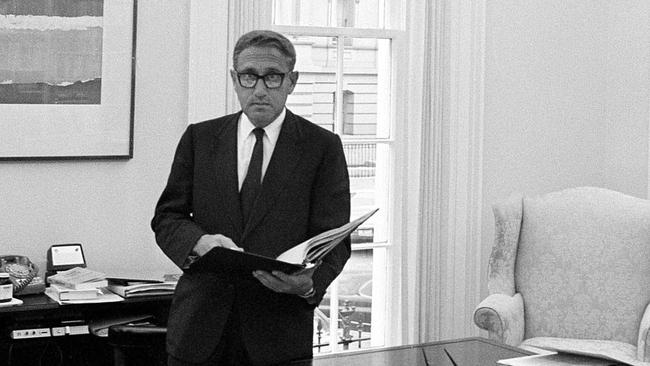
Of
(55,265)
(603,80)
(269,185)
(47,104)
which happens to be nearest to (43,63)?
(47,104)

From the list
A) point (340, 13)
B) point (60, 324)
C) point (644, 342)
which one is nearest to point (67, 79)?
point (60, 324)

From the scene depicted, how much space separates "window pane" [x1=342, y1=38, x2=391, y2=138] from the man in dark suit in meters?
Answer: 1.77

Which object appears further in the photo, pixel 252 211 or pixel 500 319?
pixel 500 319

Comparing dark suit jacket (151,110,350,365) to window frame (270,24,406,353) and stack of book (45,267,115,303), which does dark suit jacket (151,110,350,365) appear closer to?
stack of book (45,267,115,303)

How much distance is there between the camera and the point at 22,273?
352 centimetres

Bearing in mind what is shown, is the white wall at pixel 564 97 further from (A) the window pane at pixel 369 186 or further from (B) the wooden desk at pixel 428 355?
(B) the wooden desk at pixel 428 355

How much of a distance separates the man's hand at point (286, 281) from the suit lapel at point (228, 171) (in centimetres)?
21

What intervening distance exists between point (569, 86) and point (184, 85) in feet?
6.68

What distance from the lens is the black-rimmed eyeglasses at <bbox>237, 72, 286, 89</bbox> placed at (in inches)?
105

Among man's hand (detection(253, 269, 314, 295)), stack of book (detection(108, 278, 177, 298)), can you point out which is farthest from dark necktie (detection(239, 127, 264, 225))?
stack of book (detection(108, 278, 177, 298))

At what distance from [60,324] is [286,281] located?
4.20 feet

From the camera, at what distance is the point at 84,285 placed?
11.5 ft

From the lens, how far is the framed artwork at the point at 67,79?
377 cm

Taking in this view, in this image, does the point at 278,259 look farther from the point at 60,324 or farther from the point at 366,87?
the point at 366,87
